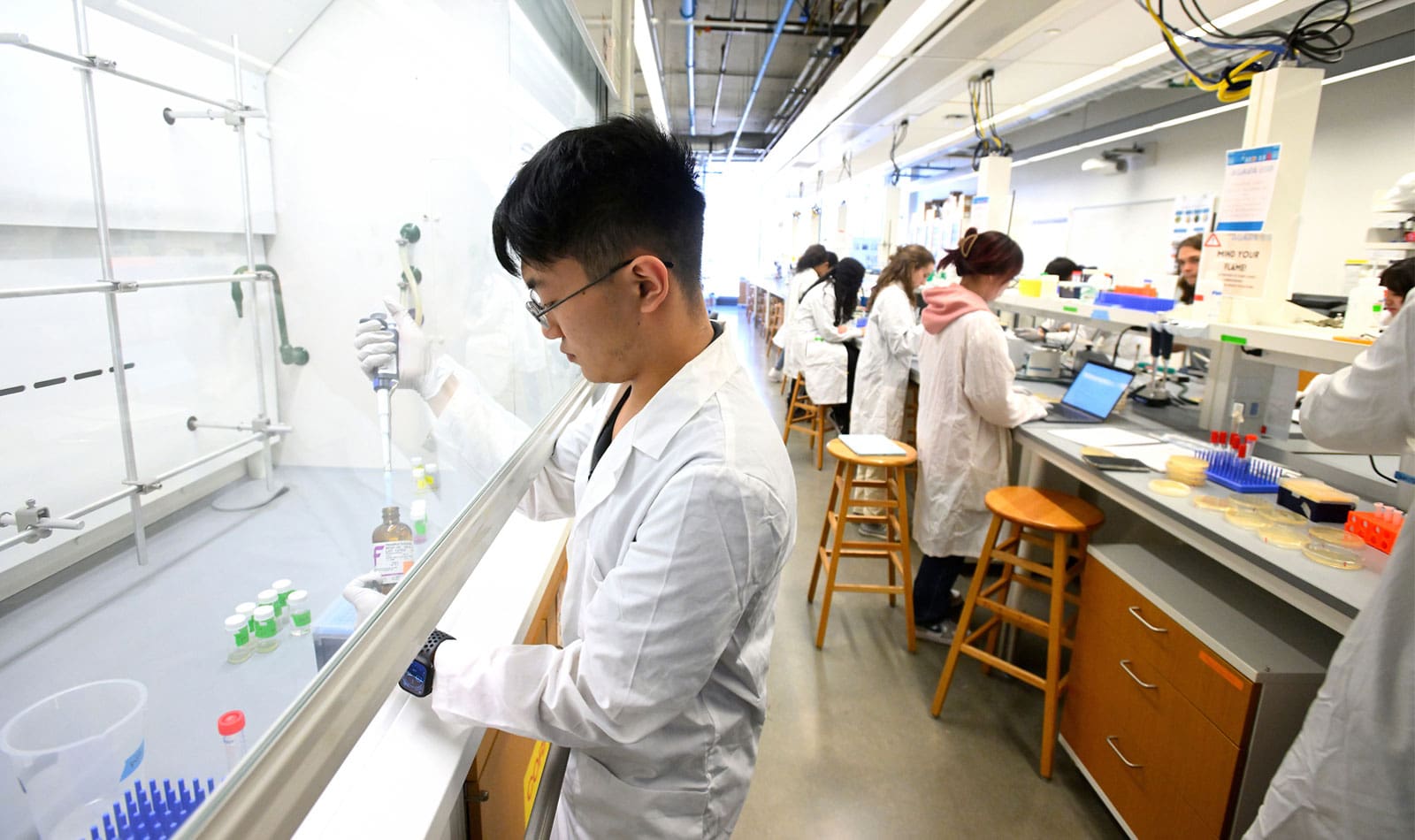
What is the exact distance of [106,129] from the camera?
2.34 ft

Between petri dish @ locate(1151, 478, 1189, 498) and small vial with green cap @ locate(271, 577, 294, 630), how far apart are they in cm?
206

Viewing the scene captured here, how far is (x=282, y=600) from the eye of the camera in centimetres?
91

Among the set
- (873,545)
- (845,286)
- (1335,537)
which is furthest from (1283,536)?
(845,286)

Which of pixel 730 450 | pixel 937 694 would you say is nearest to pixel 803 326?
pixel 937 694

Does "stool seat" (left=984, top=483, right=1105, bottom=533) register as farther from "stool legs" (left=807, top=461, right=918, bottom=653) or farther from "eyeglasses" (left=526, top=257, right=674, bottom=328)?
"eyeglasses" (left=526, top=257, right=674, bottom=328)

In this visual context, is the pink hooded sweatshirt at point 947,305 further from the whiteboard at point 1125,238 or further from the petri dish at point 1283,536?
the whiteboard at point 1125,238

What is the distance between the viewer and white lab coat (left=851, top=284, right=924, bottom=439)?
377cm

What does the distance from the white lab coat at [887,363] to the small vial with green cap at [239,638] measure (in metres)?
3.42

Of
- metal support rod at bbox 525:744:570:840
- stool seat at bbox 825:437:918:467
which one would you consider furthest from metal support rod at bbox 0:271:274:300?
stool seat at bbox 825:437:918:467

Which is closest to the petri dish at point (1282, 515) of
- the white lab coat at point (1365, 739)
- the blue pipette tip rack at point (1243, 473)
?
the blue pipette tip rack at point (1243, 473)

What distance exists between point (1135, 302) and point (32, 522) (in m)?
3.35

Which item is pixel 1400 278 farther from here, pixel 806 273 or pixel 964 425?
pixel 806 273

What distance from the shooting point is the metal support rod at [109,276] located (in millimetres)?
666

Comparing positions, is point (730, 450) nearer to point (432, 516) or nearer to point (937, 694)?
point (432, 516)
